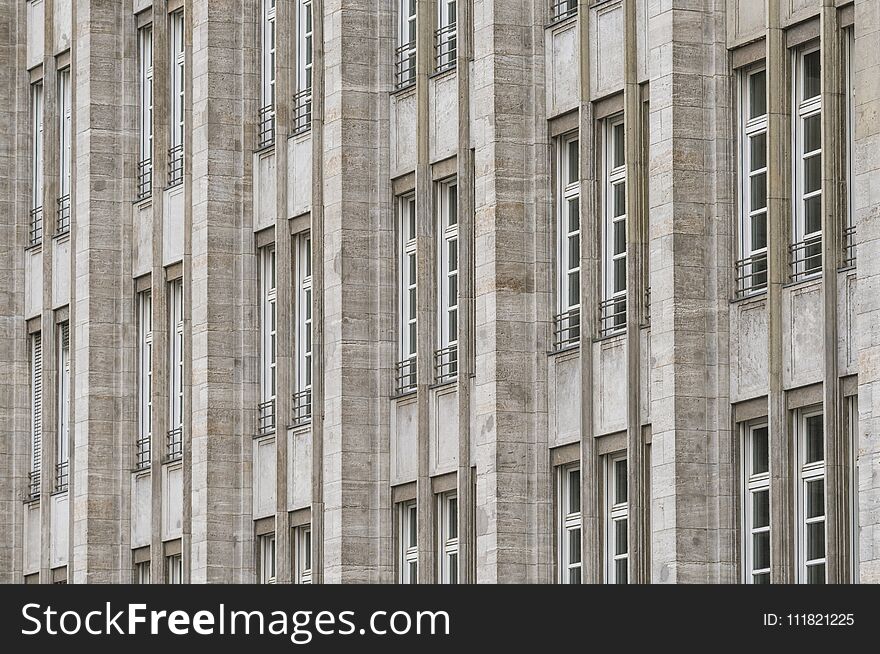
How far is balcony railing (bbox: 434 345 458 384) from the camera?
111 ft

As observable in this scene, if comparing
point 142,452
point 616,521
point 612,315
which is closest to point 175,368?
point 142,452

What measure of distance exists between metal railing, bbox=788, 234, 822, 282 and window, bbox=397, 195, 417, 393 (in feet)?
26.9

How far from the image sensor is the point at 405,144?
35.2m

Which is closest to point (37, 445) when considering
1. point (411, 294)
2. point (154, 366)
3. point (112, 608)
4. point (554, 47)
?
point (154, 366)

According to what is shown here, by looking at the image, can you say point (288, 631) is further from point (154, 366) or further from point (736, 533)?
point (154, 366)

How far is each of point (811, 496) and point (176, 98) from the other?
→ 1707 cm

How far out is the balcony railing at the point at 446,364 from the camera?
33969 mm

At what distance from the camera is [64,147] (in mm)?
45344

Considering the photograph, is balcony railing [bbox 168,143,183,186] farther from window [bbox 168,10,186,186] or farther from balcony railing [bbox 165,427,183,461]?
balcony railing [bbox 165,427,183,461]

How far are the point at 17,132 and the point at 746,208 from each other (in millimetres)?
20316

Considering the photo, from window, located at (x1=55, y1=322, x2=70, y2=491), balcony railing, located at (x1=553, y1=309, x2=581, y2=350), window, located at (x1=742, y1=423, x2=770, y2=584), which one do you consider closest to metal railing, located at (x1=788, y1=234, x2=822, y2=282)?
window, located at (x1=742, y1=423, x2=770, y2=584)

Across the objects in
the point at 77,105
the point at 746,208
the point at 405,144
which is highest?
the point at 77,105

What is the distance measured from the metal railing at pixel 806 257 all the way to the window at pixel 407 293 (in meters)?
8.20

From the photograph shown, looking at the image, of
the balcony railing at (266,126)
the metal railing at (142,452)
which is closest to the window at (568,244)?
the balcony railing at (266,126)
